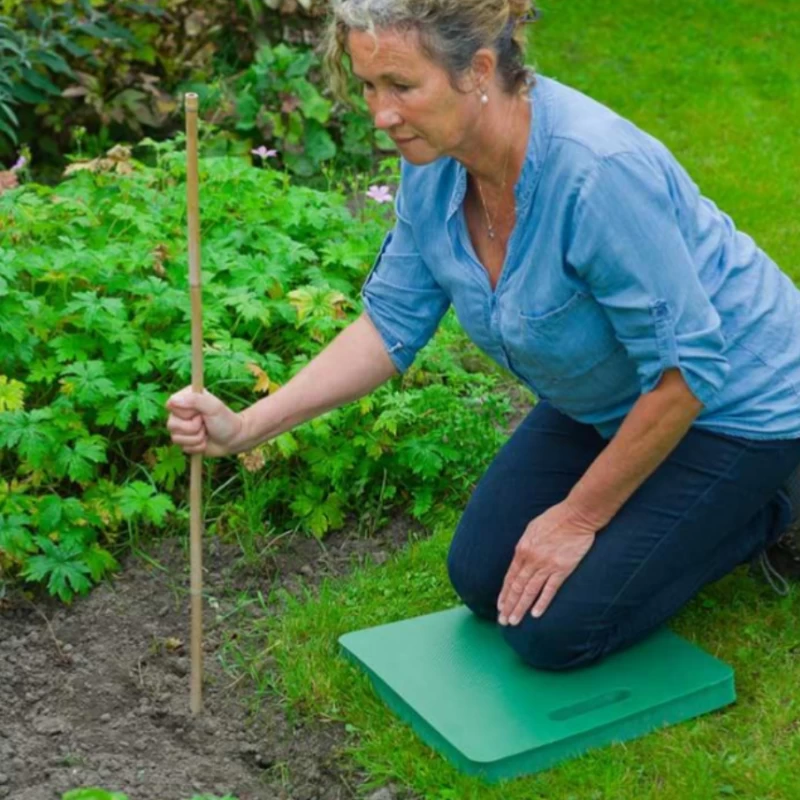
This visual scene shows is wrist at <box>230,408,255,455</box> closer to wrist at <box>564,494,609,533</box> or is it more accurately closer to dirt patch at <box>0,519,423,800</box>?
dirt patch at <box>0,519,423,800</box>

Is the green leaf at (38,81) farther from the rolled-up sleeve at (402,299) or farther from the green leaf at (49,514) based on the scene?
the rolled-up sleeve at (402,299)

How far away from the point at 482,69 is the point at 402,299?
0.64 meters

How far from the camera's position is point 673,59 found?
7848 mm

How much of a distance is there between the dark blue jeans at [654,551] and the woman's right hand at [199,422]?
0.63 m

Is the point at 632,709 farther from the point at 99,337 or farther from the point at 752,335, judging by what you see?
the point at 99,337

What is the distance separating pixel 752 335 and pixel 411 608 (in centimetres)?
97

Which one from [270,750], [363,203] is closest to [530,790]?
[270,750]

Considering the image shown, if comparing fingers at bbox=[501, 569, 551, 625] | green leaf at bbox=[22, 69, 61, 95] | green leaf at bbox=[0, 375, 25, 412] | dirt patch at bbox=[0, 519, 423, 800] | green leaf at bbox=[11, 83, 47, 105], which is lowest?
dirt patch at bbox=[0, 519, 423, 800]

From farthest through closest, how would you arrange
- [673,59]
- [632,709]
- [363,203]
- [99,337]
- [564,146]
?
[673,59] < [363,203] < [99,337] < [632,709] < [564,146]

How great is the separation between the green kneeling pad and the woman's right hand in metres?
0.55

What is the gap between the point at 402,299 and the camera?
3.19 metres

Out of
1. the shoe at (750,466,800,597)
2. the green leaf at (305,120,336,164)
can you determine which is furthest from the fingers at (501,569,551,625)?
the green leaf at (305,120,336,164)

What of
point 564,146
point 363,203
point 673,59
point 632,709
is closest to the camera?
point 564,146

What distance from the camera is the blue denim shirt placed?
8.88 ft
